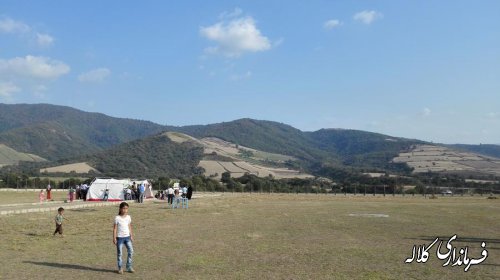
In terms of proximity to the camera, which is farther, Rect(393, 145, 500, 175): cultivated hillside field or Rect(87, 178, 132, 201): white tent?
Rect(393, 145, 500, 175): cultivated hillside field

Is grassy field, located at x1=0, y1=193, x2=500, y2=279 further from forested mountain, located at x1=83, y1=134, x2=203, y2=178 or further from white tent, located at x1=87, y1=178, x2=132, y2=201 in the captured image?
forested mountain, located at x1=83, y1=134, x2=203, y2=178

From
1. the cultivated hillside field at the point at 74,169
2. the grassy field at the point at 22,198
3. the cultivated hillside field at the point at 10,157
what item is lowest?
the grassy field at the point at 22,198

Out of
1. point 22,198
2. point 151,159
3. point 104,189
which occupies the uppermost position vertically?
point 151,159

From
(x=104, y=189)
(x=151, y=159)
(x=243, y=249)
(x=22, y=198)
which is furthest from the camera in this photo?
(x=151, y=159)

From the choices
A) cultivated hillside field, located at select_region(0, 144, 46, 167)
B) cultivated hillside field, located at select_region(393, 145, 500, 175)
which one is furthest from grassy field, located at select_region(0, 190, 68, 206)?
cultivated hillside field, located at select_region(0, 144, 46, 167)

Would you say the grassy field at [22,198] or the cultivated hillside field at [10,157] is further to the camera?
the cultivated hillside field at [10,157]

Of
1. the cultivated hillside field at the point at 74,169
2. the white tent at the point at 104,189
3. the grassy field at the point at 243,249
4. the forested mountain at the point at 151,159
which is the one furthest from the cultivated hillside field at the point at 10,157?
the grassy field at the point at 243,249

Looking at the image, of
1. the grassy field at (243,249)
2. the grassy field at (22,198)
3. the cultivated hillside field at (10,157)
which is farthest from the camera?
the cultivated hillside field at (10,157)

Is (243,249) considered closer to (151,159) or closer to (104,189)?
(104,189)

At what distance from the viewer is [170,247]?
16.3 meters

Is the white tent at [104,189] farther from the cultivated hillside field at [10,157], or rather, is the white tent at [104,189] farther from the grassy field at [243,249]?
the cultivated hillside field at [10,157]

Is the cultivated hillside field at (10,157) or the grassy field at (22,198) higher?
the cultivated hillside field at (10,157)

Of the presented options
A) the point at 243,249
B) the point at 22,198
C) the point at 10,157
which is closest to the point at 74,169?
the point at 10,157

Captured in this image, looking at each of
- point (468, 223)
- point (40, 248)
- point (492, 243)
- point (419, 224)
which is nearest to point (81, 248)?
point (40, 248)
